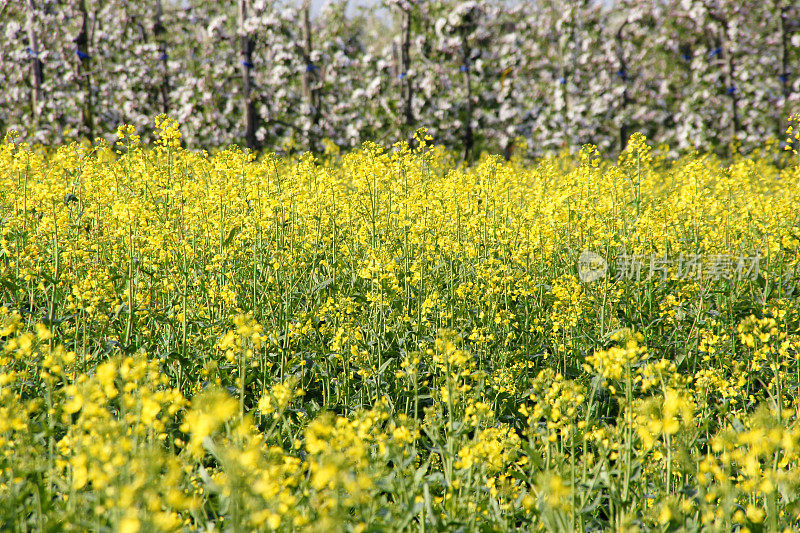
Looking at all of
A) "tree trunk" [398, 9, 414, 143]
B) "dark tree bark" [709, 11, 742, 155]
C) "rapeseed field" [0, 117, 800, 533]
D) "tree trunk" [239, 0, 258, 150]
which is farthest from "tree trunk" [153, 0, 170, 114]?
"dark tree bark" [709, 11, 742, 155]

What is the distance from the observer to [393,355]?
12.4ft

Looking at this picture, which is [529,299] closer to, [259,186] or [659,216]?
[659,216]

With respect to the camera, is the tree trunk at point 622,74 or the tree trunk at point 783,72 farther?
the tree trunk at point 622,74

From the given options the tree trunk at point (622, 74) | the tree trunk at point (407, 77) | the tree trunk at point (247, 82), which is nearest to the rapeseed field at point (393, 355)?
the tree trunk at point (247, 82)

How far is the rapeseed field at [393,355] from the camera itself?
1840 millimetres

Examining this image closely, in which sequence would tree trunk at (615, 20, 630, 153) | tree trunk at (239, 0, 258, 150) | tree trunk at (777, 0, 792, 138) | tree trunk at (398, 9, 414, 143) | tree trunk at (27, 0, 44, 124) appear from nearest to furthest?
tree trunk at (239, 0, 258, 150) < tree trunk at (27, 0, 44, 124) < tree trunk at (398, 9, 414, 143) < tree trunk at (777, 0, 792, 138) < tree trunk at (615, 20, 630, 153)

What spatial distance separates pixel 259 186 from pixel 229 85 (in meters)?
10.2

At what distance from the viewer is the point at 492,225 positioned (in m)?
4.82

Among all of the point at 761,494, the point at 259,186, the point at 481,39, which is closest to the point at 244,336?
the point at 761,494

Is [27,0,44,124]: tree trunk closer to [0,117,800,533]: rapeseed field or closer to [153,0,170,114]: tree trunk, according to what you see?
[153,0,170,114]: tree trunk

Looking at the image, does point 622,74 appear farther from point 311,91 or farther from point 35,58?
point 35,58

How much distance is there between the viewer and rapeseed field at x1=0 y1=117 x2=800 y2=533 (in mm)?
1840

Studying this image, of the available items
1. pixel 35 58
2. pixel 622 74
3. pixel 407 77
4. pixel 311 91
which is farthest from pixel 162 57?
pixel 622 74

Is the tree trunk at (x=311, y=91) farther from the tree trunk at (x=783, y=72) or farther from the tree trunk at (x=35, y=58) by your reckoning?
the tree trunk at (x=783, y=72)
